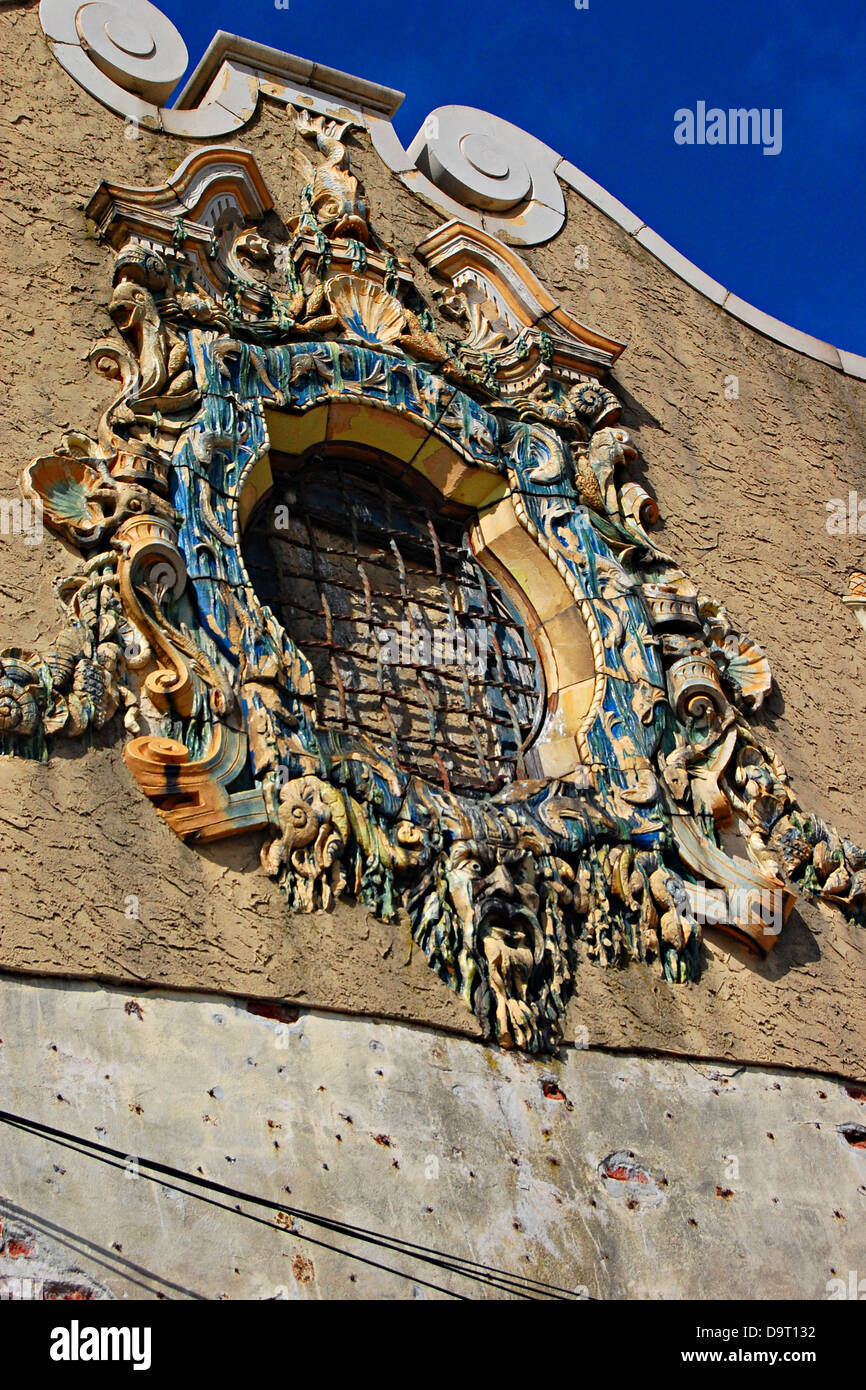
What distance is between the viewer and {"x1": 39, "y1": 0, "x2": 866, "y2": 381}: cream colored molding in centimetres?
704

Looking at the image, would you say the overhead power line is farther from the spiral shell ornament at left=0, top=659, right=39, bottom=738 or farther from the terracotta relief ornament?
the spiral shell ornament at left=0, top=659, right=39, bottom=738

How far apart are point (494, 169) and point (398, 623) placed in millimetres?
2601

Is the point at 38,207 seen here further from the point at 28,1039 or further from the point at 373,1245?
the point at 373,1245

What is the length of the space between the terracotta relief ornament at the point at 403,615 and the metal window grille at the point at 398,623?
0.01m

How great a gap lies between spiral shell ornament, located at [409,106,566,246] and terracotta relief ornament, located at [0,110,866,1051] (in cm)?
48

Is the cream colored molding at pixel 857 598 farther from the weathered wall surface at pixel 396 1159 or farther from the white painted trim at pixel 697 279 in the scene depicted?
the weathered wall surface at pixel 396 1159

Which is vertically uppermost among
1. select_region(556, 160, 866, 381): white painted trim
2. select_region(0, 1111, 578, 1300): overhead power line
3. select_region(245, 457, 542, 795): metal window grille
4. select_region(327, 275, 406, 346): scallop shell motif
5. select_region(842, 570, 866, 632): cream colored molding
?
select_region(556, 160, 866, 381): white painted trim

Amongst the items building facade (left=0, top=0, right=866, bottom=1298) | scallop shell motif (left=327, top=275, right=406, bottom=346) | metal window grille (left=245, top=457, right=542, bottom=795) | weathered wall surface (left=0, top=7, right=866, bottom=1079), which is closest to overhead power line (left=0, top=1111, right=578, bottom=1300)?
building facade (left=0, top=0, right=866, bottom=1298)

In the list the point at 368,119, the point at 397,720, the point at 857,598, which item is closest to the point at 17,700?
the point at 397,720

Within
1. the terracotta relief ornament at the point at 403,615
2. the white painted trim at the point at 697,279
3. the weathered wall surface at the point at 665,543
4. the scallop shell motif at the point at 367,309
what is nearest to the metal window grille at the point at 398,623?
the terracotta relief ornament at the point at 403,615

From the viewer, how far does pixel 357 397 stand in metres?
6.66

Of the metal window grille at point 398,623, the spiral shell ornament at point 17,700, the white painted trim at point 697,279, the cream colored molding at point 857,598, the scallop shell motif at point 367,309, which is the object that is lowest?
the spiral shell ornament at point 17,700

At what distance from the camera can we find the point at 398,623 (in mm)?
6508

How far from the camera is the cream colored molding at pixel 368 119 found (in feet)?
23.1
